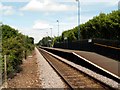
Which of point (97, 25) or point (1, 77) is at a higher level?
point (97, 25)

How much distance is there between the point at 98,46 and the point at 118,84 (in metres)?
16.8

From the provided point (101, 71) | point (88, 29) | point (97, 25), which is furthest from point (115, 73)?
point (88, 29)

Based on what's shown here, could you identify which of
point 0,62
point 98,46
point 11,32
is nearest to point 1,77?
point 0,62

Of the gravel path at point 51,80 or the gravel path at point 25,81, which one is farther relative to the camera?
the gravel path at point 25,81

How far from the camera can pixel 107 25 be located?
2223 inches

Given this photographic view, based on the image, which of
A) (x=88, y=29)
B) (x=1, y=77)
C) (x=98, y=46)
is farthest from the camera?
(x=88, y=29)

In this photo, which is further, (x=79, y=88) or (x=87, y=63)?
(x=87, y=63)

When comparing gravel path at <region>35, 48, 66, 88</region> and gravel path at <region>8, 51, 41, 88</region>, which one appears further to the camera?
gravel path at <region>8, 51, 41, 88</region>

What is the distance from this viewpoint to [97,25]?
2547 inches

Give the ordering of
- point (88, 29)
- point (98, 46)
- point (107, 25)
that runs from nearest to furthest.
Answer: point (98, 46)
point (107, 25)
point (88, 29)

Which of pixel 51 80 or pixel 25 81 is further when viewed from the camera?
pixel 51 80

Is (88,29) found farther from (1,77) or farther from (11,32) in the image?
(1,77)

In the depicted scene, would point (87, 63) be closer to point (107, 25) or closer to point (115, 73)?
point (115, 73)

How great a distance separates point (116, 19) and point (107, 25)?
152 inches
